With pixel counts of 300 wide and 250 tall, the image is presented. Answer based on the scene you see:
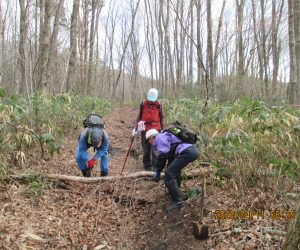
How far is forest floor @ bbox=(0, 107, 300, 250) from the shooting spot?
132 inches

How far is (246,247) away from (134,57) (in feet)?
82.5

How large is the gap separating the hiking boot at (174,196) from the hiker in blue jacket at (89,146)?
62.4 inches

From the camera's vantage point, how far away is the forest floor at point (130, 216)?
3.36m

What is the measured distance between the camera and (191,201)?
4.10m

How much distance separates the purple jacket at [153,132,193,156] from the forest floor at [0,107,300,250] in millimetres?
651

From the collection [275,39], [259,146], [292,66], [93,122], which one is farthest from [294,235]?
[275,39]

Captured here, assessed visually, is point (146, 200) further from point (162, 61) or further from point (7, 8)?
point (7, 8)

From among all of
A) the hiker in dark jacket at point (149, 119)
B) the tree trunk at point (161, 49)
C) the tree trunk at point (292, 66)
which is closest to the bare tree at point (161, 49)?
the tree trunk at point (161, 49)

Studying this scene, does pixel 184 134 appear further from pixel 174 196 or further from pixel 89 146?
pixel 89 146

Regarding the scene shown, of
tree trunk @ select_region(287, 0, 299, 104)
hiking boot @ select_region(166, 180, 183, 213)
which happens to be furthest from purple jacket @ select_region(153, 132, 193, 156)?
tree trunk @ select_region(287, 0, 299, 104)

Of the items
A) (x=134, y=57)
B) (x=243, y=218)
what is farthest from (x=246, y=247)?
(x=134, y=57)
